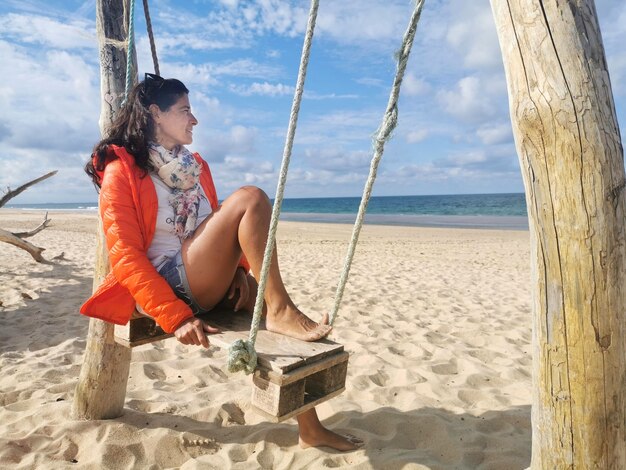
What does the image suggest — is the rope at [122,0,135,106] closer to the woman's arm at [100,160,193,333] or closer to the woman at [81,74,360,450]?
the woman at [81,74,360,450]

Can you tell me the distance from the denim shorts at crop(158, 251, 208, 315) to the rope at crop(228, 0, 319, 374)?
1.59 feet

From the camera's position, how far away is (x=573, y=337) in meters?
1.39

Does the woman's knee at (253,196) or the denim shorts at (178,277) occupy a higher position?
the woman's knee at (253,196)

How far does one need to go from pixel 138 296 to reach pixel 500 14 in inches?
65.5

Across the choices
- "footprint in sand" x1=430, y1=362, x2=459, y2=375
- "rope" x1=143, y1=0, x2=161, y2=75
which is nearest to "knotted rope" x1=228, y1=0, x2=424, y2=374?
"rope" x1=143, y1=0, x2=161, y2=75

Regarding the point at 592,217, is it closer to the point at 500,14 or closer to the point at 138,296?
the point at 500,14

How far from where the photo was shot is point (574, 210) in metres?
1.34

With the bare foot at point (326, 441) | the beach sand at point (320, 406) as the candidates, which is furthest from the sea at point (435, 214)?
the bare foot at point (326, 441)

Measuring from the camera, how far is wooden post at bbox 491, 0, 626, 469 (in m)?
1.33

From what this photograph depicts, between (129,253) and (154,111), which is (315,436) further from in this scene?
(154,111)

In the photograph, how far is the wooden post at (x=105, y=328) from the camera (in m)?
2.53

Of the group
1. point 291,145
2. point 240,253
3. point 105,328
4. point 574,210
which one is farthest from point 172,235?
point 574,210

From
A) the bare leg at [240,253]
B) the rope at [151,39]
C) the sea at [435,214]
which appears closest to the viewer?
the bare leg at [240,253]

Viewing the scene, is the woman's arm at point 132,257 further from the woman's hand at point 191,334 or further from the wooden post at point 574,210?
the wooden post at point 574,210
